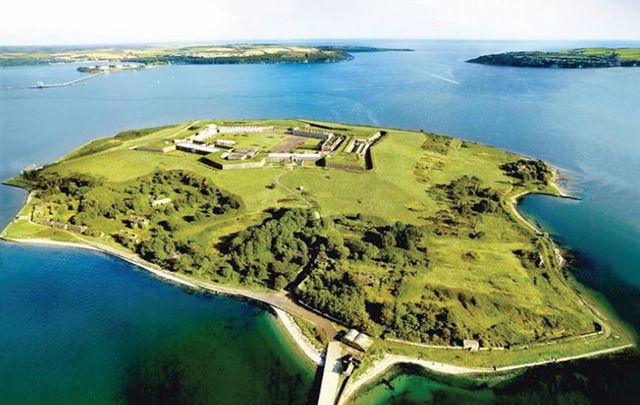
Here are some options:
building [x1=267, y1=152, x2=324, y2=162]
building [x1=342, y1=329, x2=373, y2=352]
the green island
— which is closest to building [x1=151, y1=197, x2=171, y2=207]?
the green island

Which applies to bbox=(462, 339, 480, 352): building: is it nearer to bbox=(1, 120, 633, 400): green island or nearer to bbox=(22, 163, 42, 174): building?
bbox=(1, 120, 633, 400): green island

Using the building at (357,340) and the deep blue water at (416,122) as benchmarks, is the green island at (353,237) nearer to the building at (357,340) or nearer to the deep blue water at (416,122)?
the building at (357,340)

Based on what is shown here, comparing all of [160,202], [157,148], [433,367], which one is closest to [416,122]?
[157,148]

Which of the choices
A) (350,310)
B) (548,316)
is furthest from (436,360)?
(548,316)

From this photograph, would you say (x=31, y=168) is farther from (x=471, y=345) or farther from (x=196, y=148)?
(x=471, y=345)

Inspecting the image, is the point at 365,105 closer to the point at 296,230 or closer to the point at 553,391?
the point at 296,230
